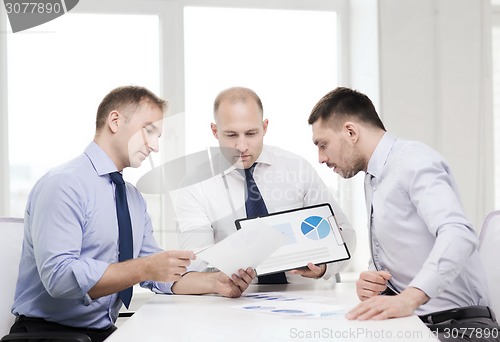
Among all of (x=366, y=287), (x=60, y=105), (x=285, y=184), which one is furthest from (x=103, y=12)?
(x=366, y=287)

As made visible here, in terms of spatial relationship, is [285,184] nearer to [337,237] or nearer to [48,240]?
[337,237]

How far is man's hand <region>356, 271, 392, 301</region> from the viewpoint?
1803mm

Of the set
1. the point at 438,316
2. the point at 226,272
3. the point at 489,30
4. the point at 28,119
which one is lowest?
the point at 438,316

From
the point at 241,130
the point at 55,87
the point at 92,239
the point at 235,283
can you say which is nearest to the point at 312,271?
the point at 235,283

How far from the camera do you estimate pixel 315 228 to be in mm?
2119

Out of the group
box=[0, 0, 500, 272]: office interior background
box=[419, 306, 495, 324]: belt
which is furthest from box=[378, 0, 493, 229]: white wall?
box=[419, 306, 495, 324]: belt

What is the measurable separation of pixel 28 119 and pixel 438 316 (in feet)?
8.90

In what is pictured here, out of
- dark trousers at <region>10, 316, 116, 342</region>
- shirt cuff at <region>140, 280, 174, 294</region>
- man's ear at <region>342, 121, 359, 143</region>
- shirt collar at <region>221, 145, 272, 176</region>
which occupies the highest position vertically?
man's ear at <region>342, 121, 359, 143</region>

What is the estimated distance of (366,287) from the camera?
182 cm

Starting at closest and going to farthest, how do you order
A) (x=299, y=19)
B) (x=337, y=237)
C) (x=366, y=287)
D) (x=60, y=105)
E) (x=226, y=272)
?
(x=366, y=287) → (x=226, y=272) → (x=337, y=237) → (x=60, y=105) → (x=299, y=19)

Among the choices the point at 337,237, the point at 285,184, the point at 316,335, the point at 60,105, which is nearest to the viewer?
the point at 316,335

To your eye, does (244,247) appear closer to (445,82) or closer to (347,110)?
(347,110)

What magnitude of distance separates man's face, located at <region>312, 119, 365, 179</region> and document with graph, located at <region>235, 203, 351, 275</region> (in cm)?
19

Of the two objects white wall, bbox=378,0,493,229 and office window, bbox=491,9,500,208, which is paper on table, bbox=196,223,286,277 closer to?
white wall, bbox=378,0,493,229
